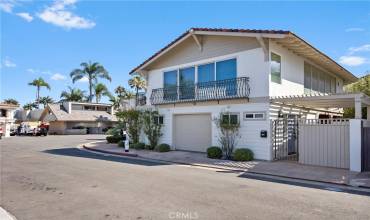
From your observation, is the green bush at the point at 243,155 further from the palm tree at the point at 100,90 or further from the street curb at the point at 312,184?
the palm tree at the point at 100,90

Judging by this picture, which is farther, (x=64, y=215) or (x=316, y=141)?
(x=316, y=141)

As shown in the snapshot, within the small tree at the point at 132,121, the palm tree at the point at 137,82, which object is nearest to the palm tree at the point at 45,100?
the palm tree at the point at 137,82

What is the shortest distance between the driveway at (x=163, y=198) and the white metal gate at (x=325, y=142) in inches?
170

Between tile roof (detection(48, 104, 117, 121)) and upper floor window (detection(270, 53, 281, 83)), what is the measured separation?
41.2 metres

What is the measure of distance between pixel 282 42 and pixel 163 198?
35.2ft

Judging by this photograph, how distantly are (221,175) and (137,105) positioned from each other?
40.3ft

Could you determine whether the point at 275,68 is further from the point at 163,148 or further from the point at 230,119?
the point at 163,148

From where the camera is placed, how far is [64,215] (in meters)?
6.01

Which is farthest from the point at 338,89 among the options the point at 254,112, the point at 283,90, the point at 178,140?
the point at 178,140

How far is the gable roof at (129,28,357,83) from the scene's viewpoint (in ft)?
44.6

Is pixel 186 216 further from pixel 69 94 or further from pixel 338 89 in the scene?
pixel 69 94

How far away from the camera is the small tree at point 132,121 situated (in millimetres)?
20828

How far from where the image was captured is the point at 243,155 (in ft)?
46.1

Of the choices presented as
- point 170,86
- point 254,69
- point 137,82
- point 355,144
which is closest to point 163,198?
point 355,144
